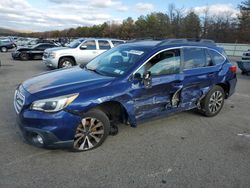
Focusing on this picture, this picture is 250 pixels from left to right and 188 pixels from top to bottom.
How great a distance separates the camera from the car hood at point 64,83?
12.8 ft

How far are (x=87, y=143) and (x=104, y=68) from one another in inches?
60.6

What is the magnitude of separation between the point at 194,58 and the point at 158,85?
131 cm

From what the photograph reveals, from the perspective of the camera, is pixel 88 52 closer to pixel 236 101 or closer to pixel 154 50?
pixel 236 101

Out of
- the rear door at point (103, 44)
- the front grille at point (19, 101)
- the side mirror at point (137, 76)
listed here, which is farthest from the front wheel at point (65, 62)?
the side mirror at point (137, 76)

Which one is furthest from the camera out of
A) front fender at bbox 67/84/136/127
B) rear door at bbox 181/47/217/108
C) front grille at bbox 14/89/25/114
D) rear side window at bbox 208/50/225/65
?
rear side window at bbox 208/50/225/65

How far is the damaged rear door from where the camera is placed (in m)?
4.49

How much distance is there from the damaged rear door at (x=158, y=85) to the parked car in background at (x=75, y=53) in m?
8.31

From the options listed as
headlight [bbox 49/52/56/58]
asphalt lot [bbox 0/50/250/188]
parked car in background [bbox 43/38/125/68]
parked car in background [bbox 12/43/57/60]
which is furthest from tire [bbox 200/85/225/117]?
parked car in background [bbox 12/43/57/60]

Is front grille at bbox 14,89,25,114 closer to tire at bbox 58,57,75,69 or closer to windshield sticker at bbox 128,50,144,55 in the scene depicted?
windshield sticker at bbox 128,50,144,55

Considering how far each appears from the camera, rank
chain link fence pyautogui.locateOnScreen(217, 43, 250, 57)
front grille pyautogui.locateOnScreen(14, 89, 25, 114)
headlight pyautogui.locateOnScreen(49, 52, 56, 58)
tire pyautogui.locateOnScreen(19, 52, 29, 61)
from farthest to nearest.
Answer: chain link fence pyautogui.locateOnScreen(217, 43, 250, 57), tire pyautogui.locateOnScreen(19, 52, 29, 61), headlight pyautogui.locateOnScreen(49, 52, 56, 58), front grille pyautogui.locateOnScreen(14, 89, 25, 114)

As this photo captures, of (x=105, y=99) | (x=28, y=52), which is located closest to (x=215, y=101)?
(x=105, y=99)

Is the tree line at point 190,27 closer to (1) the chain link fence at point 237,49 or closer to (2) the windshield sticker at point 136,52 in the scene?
(1) the chain link fence at point 237,49

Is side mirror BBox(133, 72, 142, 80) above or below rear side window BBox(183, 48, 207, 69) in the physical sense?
below

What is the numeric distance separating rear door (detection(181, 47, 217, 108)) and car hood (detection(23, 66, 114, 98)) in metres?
1.72
